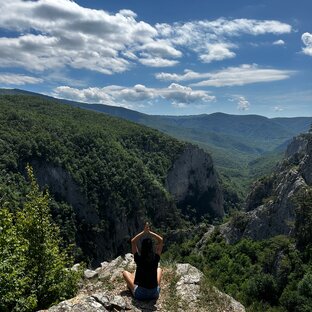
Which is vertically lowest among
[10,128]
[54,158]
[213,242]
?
[213,242]

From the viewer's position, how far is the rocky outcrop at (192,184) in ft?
612

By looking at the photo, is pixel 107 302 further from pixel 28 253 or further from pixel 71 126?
pixel 71 126

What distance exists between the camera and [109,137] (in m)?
167

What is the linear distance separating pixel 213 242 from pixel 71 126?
91.3 m

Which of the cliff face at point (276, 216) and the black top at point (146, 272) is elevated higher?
the black top at point (146, 272)

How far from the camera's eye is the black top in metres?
15.3

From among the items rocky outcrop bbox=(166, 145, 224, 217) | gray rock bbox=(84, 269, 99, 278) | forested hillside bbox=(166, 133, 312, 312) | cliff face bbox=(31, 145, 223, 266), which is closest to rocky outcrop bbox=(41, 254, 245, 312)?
gray rock bbox=(84, 269, 99, 278)

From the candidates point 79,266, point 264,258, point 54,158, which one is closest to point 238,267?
point 264,258

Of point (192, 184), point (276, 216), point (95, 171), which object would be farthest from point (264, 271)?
point (192, 184)

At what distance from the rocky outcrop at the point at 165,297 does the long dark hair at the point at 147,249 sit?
6.37 feet

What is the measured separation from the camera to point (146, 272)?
15.4m

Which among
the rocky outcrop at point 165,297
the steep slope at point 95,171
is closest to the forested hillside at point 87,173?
the steep slope at point 95,171

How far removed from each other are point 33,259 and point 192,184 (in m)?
178

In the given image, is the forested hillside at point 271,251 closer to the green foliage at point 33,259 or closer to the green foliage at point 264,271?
the green foliage at point 264,271
